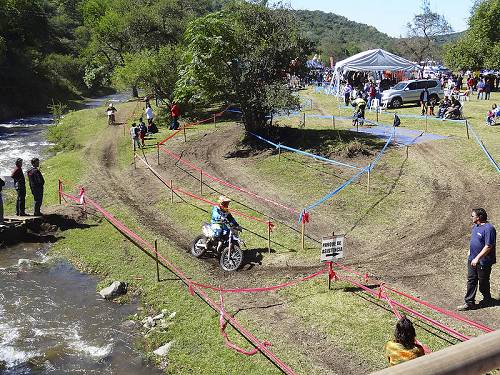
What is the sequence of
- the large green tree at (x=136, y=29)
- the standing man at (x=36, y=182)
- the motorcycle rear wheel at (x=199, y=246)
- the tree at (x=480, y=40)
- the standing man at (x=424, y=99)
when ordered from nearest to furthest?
1. the motorcycle rear wheel at (x=199, y=246)
2. the standing man at (x=36, y=182)
3. the standing man at (x=424, y=99)
4. the large green tree at (x=136, y=29)
5. the tree at (x=480, y=40)

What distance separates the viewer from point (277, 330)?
9.76 meters

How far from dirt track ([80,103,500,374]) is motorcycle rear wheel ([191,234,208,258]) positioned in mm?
492

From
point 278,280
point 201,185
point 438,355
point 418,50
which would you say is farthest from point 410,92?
point 418,50

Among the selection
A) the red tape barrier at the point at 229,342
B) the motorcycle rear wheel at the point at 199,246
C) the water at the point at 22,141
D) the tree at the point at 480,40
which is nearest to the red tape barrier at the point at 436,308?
the red tape barrier at the point at 229,342

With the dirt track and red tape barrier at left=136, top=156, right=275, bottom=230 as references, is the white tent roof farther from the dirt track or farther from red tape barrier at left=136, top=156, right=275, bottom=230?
red tape barrier at left=136, top=156, right=275, bottom=230

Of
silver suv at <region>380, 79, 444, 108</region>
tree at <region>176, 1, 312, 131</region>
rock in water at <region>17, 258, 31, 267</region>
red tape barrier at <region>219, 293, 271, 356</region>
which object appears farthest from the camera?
silver suv at <region>380, 79, 444, 108</region>

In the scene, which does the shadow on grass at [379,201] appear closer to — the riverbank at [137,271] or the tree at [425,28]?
the riverbank at [137,271]

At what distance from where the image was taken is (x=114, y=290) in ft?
39.4

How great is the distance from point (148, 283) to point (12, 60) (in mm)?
49186

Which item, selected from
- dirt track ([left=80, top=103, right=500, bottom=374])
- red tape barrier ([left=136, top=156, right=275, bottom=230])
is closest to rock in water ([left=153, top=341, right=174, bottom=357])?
dirt track ([left=80, top=103, right=500, bottom=374])

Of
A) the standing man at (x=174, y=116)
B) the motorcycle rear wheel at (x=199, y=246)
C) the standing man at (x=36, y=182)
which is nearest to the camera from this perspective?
the motorcycle rear wheel at (x=199, y=246)

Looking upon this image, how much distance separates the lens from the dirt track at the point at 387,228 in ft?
33.6

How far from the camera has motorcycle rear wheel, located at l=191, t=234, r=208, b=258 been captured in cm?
1366

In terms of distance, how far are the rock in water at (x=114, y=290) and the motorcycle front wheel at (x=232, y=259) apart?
2550 mm
